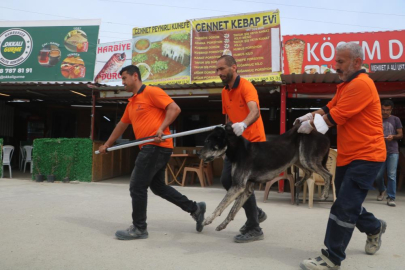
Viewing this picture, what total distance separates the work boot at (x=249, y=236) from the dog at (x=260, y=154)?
656mm

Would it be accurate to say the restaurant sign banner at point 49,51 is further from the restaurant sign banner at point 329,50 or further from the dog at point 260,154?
the dog at point 260,154

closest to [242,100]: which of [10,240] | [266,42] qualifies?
[10,240]

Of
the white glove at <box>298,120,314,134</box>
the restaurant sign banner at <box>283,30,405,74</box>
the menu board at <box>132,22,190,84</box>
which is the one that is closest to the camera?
the white glove at <box>298,120,314,134</box>

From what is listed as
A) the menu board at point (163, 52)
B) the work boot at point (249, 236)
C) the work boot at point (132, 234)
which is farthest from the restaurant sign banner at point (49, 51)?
the work boot at point (249, 236)

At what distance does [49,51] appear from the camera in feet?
38.1

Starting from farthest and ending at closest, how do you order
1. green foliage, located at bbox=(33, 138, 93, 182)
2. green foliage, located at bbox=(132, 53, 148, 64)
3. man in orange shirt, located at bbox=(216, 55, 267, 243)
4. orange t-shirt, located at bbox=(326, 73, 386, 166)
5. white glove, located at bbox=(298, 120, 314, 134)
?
1. green foliage, located at bbox=(132, 53, 148, 64)
2. green foliage, located at bbox=(33, 138, 93, 182)
3. man in orange shirt, located at bbox=(216, 55, 267, 243)
4. white glove, located at bbox=(298, 120, 314, 134)
5. orange t-shirt, located at bbox=(326, 73, 386, 166)

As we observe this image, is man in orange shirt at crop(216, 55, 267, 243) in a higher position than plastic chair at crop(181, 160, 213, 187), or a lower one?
higher

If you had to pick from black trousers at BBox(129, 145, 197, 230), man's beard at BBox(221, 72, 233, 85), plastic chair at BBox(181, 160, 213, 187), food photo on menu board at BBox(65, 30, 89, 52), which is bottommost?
plastic chair at BBox(181, 160, 213, 187)

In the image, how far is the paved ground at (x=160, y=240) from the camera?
3264 mm

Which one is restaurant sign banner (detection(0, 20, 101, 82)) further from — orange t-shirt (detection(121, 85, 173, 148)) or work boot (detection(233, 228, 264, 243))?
work boot (detection(233, 228, 264, 243))

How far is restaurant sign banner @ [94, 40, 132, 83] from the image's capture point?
1181 centimetres

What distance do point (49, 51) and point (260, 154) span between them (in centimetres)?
1059

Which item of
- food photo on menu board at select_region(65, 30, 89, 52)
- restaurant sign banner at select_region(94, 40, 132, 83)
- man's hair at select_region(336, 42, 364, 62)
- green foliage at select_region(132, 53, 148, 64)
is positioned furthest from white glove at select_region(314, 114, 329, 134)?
food photo on menu board at select_region(65, 30, 89, 52)

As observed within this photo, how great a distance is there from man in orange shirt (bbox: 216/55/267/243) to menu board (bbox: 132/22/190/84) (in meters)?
6.41
